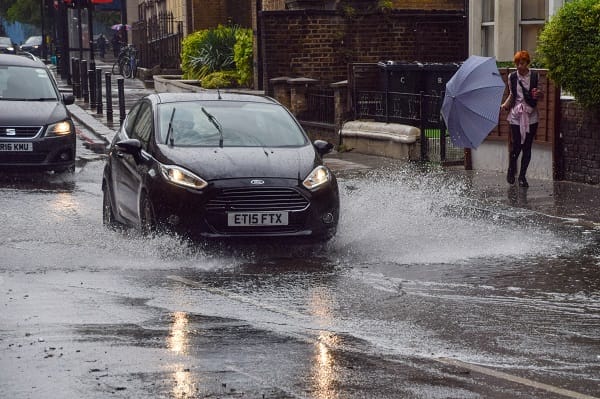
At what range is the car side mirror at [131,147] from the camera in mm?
12172

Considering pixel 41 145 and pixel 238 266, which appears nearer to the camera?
pixel 238 266

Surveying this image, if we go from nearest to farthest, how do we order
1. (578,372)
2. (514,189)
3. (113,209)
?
(578,372), (113,209), (514,189)

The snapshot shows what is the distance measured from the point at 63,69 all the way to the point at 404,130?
2957 cm

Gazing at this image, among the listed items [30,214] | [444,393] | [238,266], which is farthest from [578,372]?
[30,214]

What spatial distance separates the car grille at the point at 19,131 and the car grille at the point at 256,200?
26.2 feet

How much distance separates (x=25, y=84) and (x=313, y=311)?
1226 centimetres

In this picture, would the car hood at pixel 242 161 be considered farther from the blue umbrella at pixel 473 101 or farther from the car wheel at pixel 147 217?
the blue umbrella at pixel 473 101

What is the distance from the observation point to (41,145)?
18.5 metres

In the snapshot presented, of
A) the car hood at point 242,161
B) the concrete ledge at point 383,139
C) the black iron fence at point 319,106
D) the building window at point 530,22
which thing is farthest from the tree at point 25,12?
the car hood at point 242,161

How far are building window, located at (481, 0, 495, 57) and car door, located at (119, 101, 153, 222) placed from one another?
9.75 m

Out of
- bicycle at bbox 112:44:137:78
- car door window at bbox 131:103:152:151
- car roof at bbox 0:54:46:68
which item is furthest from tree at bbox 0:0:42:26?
car door window at bbox 131:103:152:151

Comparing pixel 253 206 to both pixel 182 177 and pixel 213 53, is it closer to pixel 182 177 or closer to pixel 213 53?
pixel 182 177

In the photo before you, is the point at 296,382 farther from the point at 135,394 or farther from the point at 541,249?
the point at 541,249

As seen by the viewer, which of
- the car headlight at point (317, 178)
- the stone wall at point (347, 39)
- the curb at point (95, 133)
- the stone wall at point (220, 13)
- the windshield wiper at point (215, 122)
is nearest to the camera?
the car headlight at point (317, 178)
